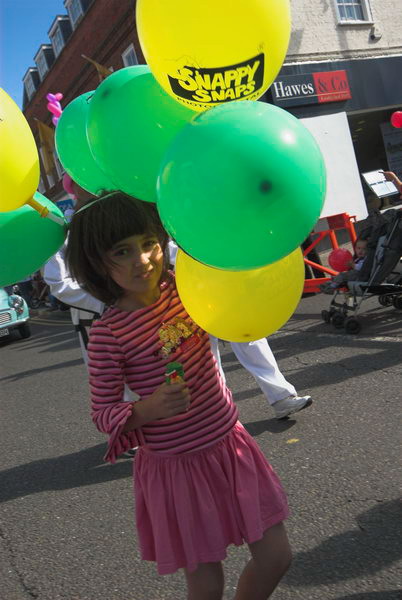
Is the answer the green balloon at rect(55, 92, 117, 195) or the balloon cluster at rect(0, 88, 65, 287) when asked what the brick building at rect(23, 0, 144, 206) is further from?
the balloon cluster at rect(0, 88, 65, 287)

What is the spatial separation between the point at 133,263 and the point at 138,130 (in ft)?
1.28

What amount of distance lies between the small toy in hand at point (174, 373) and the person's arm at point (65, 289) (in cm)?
198

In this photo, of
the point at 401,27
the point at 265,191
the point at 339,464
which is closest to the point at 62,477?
the point at 339,464

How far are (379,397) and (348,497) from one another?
1375 millimetres

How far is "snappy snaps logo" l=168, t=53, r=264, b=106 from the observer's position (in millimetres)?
1546

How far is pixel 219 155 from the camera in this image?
1.32m

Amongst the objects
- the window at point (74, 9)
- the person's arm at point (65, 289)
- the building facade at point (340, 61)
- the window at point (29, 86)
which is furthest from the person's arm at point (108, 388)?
the window at point (29, 86)

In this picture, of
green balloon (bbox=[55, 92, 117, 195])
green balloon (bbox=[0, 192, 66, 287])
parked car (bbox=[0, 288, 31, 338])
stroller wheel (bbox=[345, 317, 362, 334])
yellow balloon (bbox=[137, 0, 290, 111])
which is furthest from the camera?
parked car (bbox=[0, 288, 31, 338])

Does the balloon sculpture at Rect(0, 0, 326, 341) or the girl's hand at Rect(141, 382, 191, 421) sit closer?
the balloon sculpture at Rect(0, 0, 326, 341)

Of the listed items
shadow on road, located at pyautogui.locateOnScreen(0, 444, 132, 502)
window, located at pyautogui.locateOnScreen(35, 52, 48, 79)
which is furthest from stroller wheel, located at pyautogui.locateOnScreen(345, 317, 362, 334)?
window, located at pyautogui.locateOnScreen(35, 52, 48, 79)

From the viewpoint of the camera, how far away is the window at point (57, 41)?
857 inches

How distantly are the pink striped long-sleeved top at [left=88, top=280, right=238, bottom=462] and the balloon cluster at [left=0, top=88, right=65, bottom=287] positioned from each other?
35 centimetres

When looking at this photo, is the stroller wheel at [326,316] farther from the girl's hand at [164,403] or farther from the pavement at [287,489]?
the girl's hand at [164,403]

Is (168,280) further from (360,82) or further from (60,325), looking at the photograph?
(360,82)
